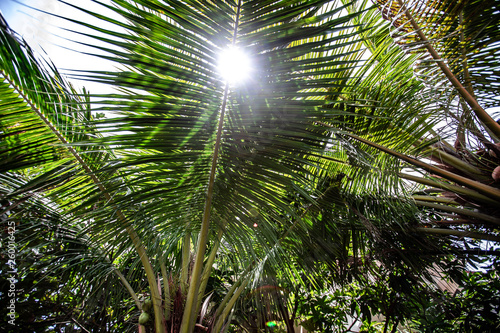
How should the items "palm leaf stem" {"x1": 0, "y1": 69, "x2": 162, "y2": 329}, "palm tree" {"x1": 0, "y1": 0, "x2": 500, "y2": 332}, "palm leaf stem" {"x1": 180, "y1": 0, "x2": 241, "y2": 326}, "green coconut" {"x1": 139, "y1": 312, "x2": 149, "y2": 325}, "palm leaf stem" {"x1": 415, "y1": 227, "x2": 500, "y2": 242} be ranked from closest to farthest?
"palm tree" {"x1": 0, "y1": 0, "x2": 500, "y2": 332}, "palm leaf stem" {"x1": 180, "y1": 0, "x2": 241, "y2": 326}, "palm leaf stem" {"x1": 0, "y1": 69, "x2": 162, "y2": 329}, "green coconut" {"x1": 139, "y1": 312, "x2": 149, "y2": 325}, "palm leaf stem" {"x1": 415, "y1": 227, "x2": 500, "y2": 242}

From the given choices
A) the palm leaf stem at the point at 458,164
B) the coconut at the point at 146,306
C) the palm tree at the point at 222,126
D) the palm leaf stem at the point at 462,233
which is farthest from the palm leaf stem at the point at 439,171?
the coconut at the point at 146,306

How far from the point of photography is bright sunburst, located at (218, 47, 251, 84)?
33.4 inches

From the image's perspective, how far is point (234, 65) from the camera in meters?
0.87

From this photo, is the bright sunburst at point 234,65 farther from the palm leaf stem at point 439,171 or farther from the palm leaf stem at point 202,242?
the palm leaf stem at point 439,171

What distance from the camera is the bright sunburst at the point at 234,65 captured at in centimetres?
85

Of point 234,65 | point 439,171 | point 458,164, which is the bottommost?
point 439,171

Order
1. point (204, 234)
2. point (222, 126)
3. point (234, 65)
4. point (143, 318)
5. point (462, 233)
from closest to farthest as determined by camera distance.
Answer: point (234, 65), point (222, 126), point (204, 234), point (143, 318), point (462, 233)

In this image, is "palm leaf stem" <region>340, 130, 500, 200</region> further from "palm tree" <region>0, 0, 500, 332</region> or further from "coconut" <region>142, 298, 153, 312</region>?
"coconut" <region>142, 298, 153, 312</region>

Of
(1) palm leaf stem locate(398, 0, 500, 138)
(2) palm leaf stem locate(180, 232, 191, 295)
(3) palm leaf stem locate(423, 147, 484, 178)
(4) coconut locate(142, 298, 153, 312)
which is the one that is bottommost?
(4) coconut locate(142, 298, 153, 312)

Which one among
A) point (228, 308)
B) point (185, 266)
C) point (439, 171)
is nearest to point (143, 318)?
point (185, 266)

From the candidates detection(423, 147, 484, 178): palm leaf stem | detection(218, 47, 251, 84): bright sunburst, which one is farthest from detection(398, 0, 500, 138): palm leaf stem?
detection(218, 47, 251, 84): bright sunburst

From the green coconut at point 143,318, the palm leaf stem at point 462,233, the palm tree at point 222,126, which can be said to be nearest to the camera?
the palm tree at point 222,126

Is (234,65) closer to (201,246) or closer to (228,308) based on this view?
(201,246)

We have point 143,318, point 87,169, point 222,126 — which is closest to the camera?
point 222,126
